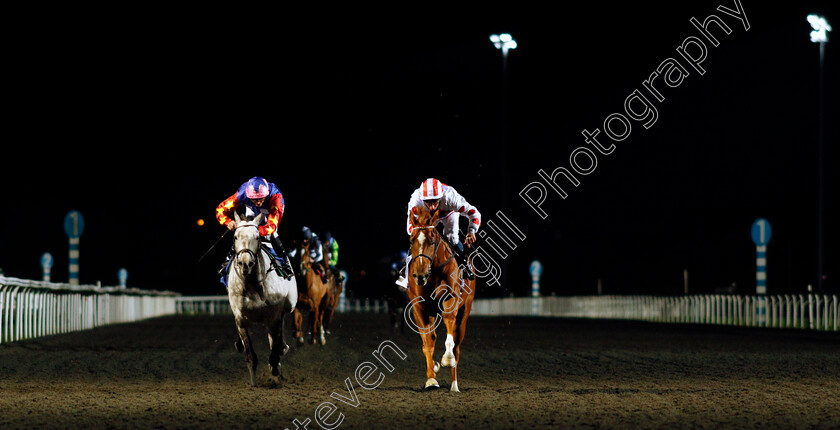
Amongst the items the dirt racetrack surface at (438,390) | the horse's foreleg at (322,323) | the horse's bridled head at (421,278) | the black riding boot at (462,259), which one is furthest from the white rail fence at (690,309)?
the horse's bridled head at (421,278)

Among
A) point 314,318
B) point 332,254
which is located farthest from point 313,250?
point 332,254

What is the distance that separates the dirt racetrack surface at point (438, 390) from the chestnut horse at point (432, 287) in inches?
17.4

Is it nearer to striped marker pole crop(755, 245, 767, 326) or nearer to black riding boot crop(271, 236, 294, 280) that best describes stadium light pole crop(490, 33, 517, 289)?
striped marker pole crop(755, 245, 767, 326)

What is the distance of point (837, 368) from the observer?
562 inches

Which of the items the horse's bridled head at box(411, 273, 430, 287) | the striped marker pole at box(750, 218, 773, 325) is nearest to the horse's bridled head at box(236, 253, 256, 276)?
the horse's bridled head at box(411, 273, 430, 287)

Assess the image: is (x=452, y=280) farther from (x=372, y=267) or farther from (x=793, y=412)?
(x=372, y=267)

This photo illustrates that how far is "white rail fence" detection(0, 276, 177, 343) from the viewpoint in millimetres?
20047

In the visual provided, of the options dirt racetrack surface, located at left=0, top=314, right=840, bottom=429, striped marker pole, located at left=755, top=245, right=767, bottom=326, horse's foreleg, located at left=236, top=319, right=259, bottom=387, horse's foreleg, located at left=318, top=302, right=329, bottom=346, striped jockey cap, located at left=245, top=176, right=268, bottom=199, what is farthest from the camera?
striped marker pole, located at left=755, top=245, right=767, bottom=326

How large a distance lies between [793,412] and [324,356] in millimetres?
8508

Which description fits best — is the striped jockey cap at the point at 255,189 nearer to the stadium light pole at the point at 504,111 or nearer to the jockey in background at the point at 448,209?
the jockey in background at the point at 448,209

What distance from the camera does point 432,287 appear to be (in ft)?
37.1

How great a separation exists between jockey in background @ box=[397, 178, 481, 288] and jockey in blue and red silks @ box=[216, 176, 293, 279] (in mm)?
1476

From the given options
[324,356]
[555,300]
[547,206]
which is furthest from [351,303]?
[324,356]

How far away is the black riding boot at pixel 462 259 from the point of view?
11883 millimetres
